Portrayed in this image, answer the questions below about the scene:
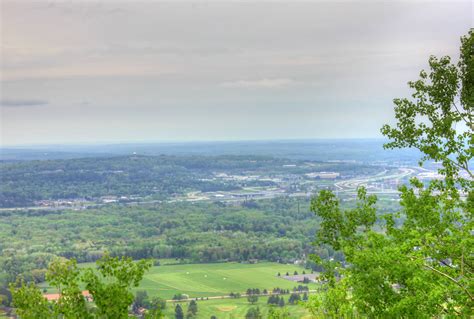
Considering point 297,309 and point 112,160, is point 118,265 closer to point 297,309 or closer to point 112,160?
point 297,309

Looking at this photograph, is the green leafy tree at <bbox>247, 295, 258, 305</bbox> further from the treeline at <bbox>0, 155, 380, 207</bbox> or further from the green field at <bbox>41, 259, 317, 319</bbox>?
the treeline at <bbox>0, 155, 380, 207</bbox>

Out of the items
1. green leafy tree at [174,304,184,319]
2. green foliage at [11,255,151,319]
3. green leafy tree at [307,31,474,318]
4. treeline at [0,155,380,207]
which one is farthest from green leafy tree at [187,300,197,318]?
treeline at [0,155,380,207]

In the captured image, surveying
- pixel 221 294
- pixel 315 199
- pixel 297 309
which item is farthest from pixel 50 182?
pixel 315 199

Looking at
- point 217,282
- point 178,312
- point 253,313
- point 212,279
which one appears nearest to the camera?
point 253,313

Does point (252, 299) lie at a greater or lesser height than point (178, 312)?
lesser

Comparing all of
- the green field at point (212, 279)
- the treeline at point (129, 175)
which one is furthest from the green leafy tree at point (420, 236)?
the treeline at point (129, 175)

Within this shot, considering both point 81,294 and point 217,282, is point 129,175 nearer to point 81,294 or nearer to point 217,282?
point 217,282

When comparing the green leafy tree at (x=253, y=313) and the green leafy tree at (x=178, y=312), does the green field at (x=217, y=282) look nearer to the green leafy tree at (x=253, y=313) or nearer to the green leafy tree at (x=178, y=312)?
the green leafy tree at (x=178, y=312)

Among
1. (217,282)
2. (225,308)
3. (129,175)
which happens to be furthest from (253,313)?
(129,175)
